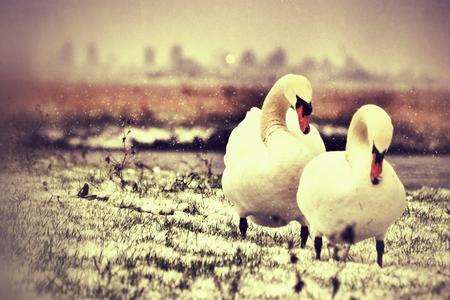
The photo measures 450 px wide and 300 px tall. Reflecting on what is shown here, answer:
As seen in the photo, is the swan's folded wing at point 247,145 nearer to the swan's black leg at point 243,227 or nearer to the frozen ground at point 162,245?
the swan's black leg at point 243,227

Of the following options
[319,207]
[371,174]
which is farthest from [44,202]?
[371,174]

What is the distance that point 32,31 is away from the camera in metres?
4.95

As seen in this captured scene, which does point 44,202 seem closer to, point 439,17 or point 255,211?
point 255,211

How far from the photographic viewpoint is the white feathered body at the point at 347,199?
4.08m

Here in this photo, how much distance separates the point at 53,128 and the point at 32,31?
3.21 feet

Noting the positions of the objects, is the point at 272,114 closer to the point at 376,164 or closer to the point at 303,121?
the point at 303,121

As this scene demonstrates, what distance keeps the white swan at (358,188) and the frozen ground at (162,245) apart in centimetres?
29

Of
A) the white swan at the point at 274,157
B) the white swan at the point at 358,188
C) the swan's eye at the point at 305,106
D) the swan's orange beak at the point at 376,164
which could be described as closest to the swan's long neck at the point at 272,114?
the white swan at the point at 274,157

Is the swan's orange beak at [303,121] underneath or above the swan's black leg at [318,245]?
above

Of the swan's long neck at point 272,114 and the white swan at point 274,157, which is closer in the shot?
the white swan at point 274,157

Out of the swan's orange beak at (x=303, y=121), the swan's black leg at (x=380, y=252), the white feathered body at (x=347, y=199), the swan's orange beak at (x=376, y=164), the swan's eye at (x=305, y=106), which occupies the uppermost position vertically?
the swan's eye at (x=305, y=106)

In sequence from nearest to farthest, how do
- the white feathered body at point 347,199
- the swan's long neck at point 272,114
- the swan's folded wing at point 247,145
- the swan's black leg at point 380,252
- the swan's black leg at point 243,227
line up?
1. the white feathered body at point 347,199
2. the swan's black leg at point 380,252
3. the swan's folded wing at point 247,145
4. the swan's long neck at point 272,114
5. the swan's black leg at point 243,227

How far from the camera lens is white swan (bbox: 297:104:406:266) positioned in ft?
13.2

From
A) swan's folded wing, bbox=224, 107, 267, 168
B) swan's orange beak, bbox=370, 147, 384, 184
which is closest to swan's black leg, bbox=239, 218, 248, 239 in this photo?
swan's folded wing, bbox=224, 107, 267, 168
